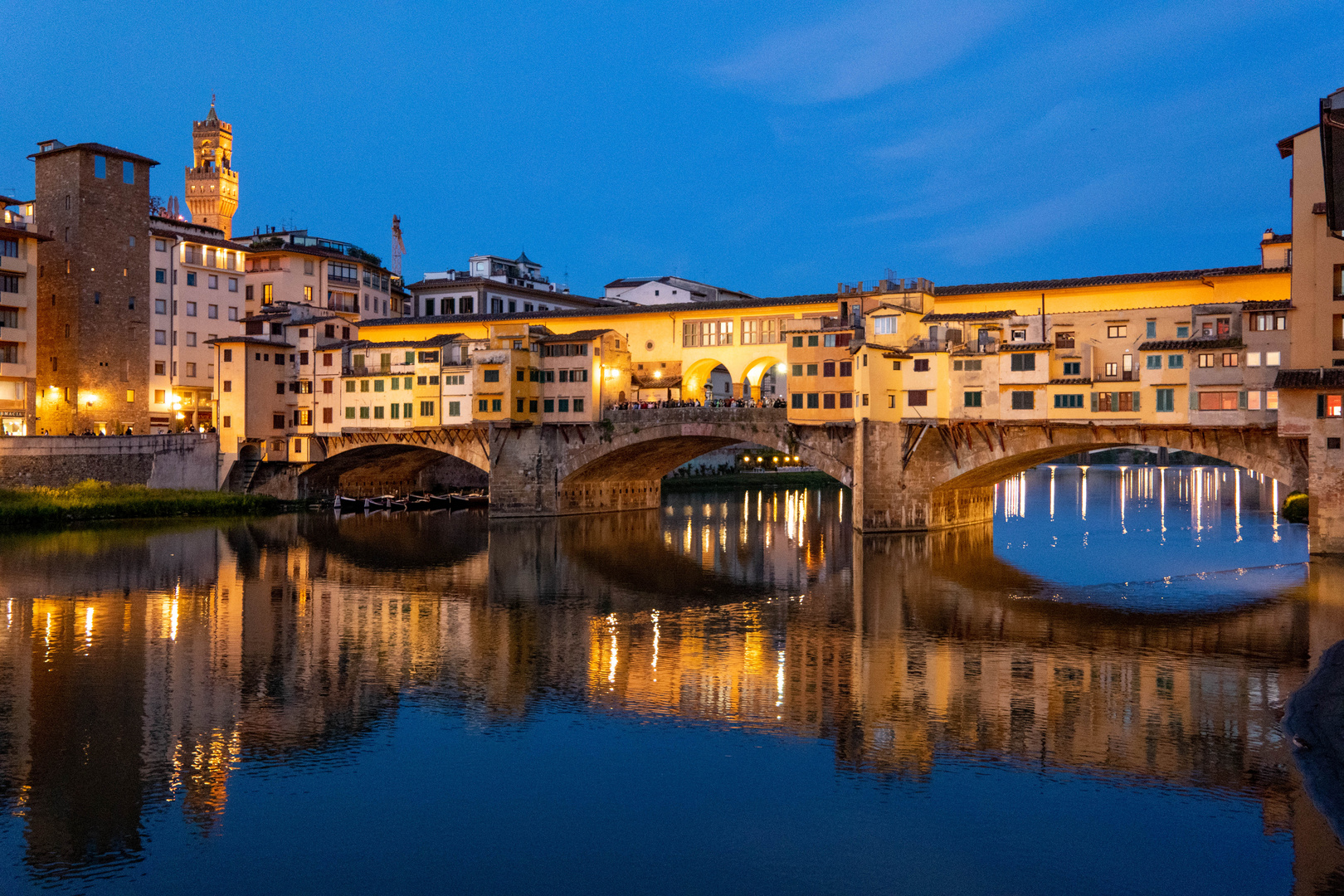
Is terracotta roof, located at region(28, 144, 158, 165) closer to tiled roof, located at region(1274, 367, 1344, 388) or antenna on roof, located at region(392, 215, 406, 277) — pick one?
antenna on roof, located at region(392, 215, 406, 277)

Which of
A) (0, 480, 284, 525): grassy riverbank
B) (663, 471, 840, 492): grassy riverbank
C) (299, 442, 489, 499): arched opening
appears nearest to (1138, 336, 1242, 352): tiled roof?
(299, 442, 489, 499): arched opening

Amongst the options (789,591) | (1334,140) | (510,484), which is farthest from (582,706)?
(510,484)

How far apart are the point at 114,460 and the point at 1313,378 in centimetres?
5802

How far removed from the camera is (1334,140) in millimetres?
22641

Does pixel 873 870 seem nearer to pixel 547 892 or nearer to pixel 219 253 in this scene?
pixel 547 892

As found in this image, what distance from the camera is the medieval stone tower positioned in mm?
97188

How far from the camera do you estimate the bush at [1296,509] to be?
55.7 metres

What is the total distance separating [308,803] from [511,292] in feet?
219

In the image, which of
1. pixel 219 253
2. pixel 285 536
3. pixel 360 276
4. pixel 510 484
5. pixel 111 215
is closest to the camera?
pixel 285 536

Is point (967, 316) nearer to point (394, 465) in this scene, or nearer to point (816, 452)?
point (816, 452)

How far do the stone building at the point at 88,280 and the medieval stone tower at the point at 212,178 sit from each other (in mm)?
28599

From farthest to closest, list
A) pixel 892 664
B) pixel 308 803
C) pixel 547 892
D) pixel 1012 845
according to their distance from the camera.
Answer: pixel 892 664
pixel 308 803
pixel 1012 845
pixel 547 892

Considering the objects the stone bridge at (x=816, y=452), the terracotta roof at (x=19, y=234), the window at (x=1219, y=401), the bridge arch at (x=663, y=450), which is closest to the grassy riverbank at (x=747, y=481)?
the stone bridge at (x=816, y=452)

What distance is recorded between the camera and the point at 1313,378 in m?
37.5
